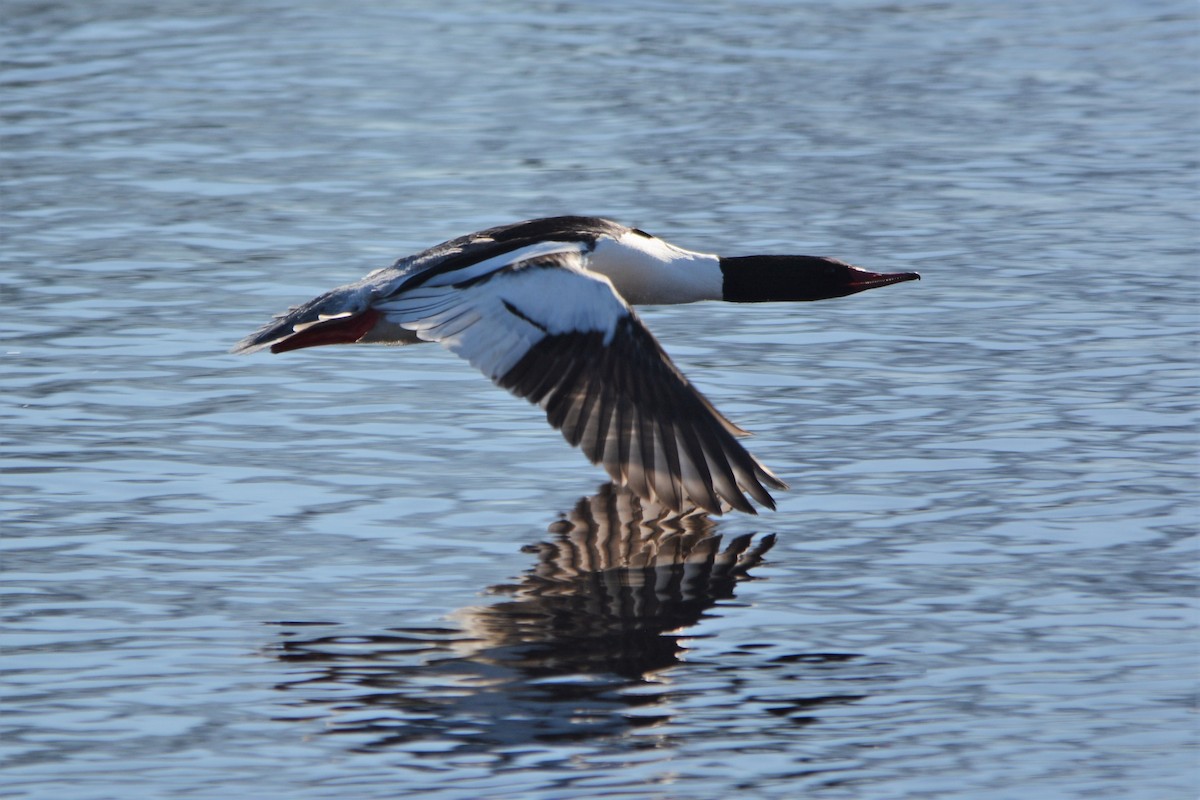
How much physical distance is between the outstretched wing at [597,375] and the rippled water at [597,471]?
306mm

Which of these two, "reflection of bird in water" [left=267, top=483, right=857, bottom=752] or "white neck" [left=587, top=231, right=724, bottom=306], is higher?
"white neck" [left=587, top=231, right=724, bottom=306]

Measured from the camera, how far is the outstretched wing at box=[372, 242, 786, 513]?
20.5ft

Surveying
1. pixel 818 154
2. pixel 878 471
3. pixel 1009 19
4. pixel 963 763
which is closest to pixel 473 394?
pixel 878 471

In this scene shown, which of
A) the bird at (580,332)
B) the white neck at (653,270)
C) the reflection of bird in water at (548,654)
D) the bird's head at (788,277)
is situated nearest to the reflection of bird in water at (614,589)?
the reflection of bird in water at (548,654)

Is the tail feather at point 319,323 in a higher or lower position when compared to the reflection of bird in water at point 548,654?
higher

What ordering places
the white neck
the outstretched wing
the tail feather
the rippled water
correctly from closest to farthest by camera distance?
the rippled water
the outstretched wing
the tail feather
the white neck

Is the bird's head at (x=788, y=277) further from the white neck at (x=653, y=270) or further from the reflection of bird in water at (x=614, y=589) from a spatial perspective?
the reflection of bird in water at (x=614, y=589)

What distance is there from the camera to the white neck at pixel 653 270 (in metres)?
7.61

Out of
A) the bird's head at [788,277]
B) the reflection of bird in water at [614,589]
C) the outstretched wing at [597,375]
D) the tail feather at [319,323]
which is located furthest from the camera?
the bird's head at [788,277]

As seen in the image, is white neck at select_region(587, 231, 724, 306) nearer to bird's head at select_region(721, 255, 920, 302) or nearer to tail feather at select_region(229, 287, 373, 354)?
bird's head at select_region(721, 255, 920, 302)

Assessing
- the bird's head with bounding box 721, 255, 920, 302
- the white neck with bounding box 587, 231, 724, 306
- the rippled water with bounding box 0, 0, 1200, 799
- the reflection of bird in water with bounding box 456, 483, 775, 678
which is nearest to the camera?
the rippled water with bounding box 0, 0, 1200, 799

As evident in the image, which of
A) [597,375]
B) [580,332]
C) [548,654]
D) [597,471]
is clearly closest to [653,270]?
[597,471]

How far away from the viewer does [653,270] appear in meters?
7.79

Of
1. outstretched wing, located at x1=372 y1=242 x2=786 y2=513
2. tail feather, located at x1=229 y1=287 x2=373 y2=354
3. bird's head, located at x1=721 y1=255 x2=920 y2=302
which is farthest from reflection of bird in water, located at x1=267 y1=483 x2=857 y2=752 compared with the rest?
bird's head, located at x1=721 y1=255 x2=920 y2=302
